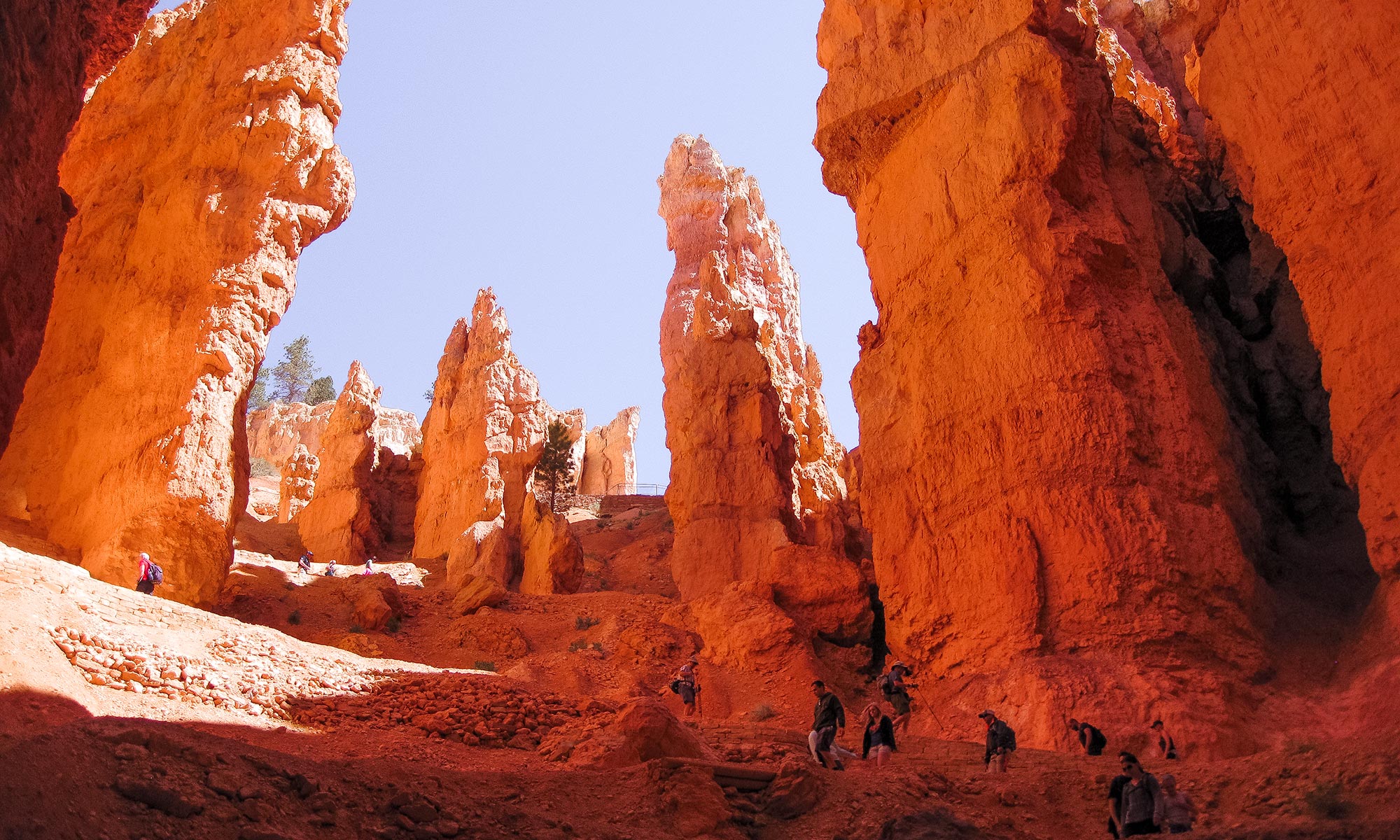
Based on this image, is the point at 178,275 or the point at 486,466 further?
the point at 486,466

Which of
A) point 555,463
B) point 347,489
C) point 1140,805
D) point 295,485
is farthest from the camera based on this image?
point 555,463

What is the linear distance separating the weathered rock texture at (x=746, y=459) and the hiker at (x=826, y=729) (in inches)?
429

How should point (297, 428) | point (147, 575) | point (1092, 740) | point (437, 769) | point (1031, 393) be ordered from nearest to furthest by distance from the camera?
point (437, 769)
point (1092, 740)
point (1031, 393)
point (147, 575)
point (297, 428)

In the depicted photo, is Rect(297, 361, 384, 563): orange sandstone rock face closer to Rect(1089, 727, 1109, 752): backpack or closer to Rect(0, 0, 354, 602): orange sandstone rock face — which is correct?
Rect(0, 0, 354, 602): orange sandstone rock face

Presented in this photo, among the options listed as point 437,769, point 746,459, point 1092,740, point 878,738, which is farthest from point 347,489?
point 1092,740

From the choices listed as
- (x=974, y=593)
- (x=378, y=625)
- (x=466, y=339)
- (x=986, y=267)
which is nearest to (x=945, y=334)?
(x=986, y=267)

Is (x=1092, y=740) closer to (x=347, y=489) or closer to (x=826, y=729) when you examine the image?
(x=826, y=729)

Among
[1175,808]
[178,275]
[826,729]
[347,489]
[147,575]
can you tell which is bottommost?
[1175,808]

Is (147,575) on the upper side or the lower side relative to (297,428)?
lower

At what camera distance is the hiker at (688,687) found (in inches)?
698

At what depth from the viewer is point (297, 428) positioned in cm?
6397

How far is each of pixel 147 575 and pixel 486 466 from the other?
18254 mm

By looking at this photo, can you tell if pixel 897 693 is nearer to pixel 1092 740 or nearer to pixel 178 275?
pixel 1092 740

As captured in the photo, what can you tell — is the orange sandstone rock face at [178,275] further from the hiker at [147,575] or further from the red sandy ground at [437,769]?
the red sandy ground at [437,769]
